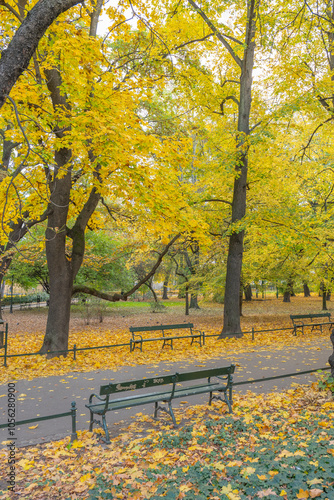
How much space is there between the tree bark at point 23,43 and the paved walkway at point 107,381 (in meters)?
4.35

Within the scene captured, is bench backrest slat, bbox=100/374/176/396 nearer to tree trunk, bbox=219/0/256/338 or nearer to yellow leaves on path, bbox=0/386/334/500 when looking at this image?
yellow leaves on path, bbox=0/386/334/500

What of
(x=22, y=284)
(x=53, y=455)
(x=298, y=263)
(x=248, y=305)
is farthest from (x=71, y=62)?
(x=248, y=305)

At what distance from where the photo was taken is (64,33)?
276 inches

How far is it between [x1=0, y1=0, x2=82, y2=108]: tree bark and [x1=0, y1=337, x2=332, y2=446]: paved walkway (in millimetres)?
4346

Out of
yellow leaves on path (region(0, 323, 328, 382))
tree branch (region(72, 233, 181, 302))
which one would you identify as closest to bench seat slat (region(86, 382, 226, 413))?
yellow leaves on path (region(0, 323, 328, 382))

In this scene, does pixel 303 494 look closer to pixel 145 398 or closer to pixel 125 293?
pixel 145 398

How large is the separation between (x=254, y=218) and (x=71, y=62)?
24.0ft

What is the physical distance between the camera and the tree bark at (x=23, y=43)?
275cm

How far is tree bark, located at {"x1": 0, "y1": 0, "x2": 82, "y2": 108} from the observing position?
108 inches

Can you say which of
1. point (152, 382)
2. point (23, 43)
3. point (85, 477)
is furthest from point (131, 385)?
point (23, 43)

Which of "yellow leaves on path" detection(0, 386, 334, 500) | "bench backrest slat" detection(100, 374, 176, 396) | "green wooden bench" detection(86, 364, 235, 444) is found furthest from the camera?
"green wooden bench" detection(86, 364, 235, 444)

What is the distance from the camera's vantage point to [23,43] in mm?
2811

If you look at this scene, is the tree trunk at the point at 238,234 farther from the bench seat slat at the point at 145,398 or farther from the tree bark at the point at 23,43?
the tree bark at the point at 23,43

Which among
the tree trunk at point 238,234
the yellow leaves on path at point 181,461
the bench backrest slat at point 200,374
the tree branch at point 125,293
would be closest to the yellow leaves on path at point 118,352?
the tree trunk at point 238,234
